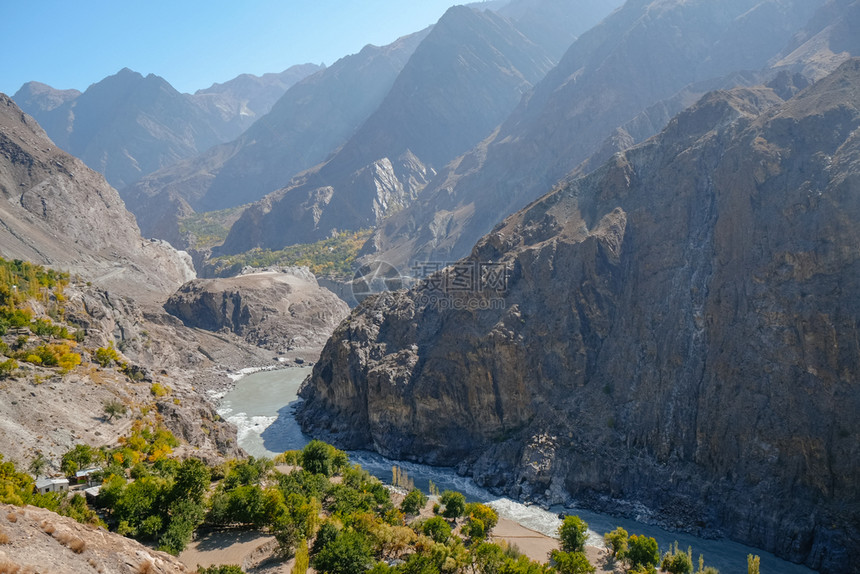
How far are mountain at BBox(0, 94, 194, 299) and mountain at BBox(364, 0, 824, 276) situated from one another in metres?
58.1

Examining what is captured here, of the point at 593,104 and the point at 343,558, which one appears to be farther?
the point at 593,104

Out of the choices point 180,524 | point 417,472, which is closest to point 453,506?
point 417,472

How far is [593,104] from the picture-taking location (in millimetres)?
161750

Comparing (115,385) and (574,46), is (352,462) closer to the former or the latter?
(115,385)

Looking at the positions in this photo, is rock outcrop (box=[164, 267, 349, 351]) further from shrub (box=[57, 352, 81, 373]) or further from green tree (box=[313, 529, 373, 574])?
green tree (box=[313, 529, 373, 574])

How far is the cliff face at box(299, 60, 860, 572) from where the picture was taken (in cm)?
3812

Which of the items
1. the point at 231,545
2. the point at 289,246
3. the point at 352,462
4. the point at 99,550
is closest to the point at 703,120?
the point at 352,462

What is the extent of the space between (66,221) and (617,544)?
111 m

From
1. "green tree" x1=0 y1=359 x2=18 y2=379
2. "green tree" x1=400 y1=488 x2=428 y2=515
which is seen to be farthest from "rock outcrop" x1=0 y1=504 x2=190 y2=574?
"green tree" x1=0 y1=359 x2=18 y2=379

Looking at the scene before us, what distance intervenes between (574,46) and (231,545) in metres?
202

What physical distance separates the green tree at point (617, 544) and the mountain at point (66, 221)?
89865 millimetres

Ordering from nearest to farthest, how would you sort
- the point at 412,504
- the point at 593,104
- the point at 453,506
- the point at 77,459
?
the point at 77,459 < the point at 412,504 < the point at 453,506 < the point at 593,104

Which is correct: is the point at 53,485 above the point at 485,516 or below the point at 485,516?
above

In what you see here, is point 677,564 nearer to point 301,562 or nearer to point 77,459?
point 301,562
